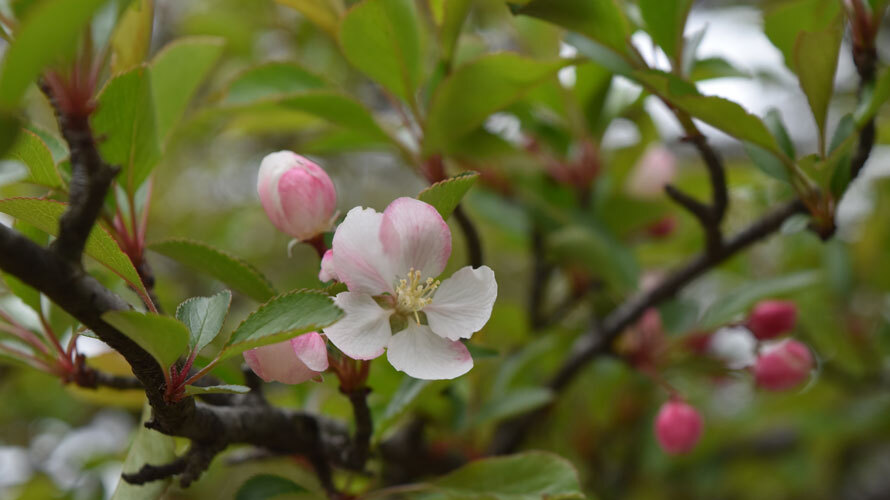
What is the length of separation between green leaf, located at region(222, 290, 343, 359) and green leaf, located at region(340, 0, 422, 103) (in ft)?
1.15

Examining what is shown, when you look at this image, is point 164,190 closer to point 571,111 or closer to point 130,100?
point 571,111

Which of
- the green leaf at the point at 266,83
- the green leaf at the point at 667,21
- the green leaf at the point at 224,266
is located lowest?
the green leaf at the point at 224,266

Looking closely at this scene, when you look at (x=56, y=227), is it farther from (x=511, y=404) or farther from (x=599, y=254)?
(x=599, y=254)

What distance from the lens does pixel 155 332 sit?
434 millimetres

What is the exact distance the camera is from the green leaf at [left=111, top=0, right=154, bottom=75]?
0.72 m

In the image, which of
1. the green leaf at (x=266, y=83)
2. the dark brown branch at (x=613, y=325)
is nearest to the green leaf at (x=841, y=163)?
the dark brown branch at (x=613, y=325)

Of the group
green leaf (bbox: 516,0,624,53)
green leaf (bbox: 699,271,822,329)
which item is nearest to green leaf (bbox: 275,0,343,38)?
green leaf (bbox: 516,0,624,53)

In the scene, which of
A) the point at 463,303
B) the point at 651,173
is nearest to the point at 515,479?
the point at 463,303

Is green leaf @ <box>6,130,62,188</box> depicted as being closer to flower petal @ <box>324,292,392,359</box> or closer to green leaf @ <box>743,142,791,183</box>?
flower petal @ <box>324,292,392,359</box>

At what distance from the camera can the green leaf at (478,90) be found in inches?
28.4

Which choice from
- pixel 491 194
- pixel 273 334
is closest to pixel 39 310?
pixel 273 334

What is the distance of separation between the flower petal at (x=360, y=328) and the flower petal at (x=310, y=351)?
0.04 ft

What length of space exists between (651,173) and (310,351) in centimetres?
90

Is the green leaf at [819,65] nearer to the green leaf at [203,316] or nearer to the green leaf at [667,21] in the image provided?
the green leaf at [667,21]
